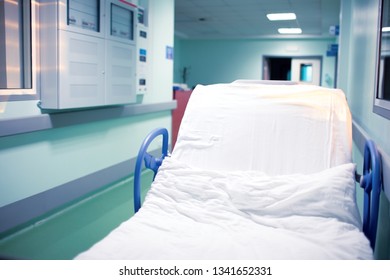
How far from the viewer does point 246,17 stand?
25.5 ft

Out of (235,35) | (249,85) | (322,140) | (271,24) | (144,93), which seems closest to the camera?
(322,140)

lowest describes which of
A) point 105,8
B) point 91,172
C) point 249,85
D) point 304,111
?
point 91,172

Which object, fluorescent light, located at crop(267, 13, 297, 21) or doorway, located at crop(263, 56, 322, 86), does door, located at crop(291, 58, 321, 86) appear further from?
fluorescent light, located at crop(267, 13, 297, 21)

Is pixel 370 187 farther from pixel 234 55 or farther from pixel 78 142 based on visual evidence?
pixel 234 55

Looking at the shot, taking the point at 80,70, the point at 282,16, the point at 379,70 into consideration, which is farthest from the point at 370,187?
the point at 282,16

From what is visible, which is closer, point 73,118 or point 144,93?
point 73,118

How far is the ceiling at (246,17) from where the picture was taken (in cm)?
655

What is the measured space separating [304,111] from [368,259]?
841mm

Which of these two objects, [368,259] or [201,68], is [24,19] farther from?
[201,68]

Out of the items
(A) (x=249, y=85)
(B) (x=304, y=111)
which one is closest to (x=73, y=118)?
(A) (x=249, y=85)

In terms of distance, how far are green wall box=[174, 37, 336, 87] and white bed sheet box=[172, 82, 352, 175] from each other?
8.83 meters

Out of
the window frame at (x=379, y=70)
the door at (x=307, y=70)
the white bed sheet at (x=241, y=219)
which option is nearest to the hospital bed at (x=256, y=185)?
the white bed sheet at (x=241, y=219)

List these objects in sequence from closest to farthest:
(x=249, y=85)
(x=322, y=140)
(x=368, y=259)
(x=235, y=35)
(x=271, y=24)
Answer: (x=368, y=259), (x=322, y=140), (x=249, y=85), (x=271, y=24), (x=235, y=35)

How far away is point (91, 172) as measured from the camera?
11.4 ft
